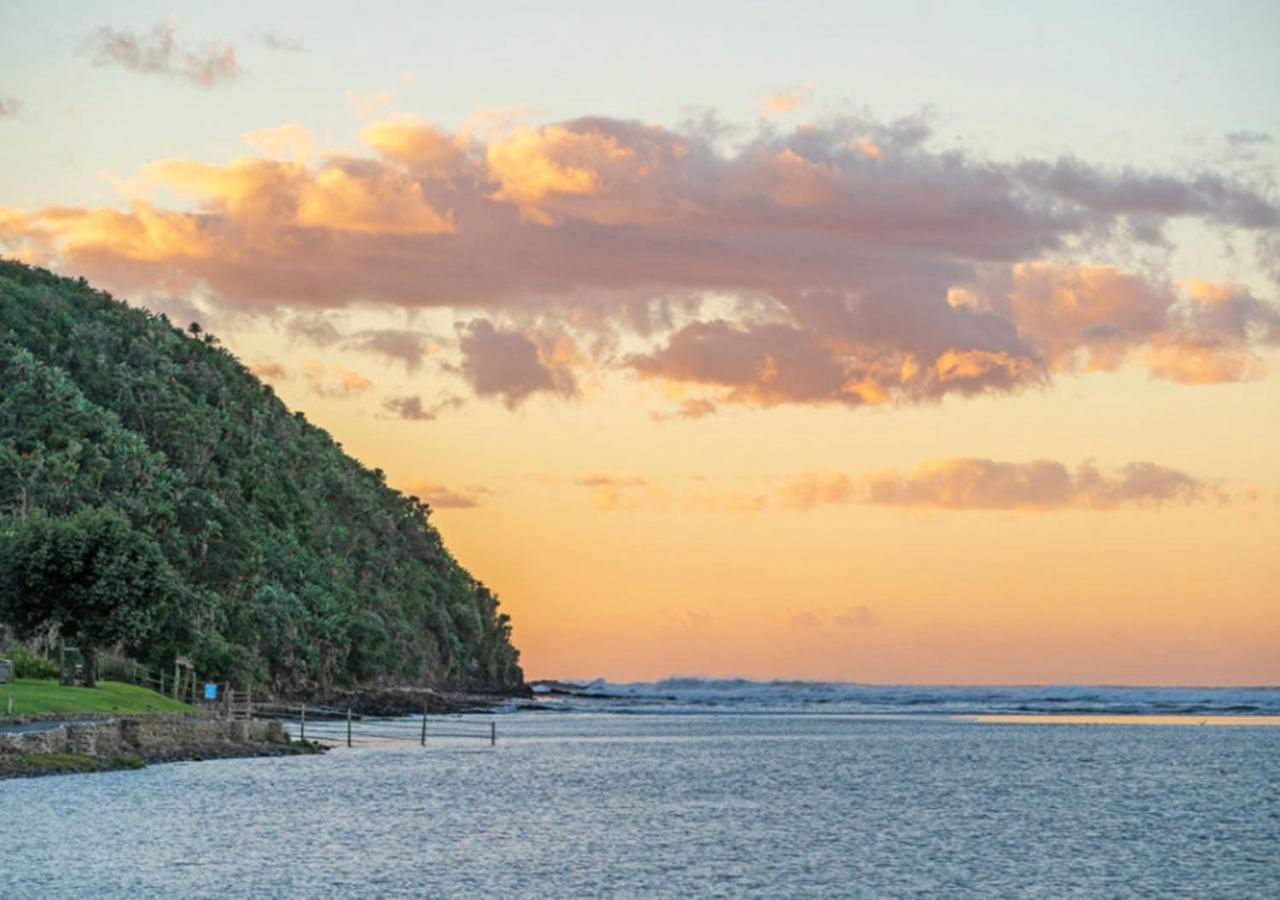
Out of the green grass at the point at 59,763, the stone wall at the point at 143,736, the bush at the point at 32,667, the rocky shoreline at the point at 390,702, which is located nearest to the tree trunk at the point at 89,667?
the bush at the point at 32,667

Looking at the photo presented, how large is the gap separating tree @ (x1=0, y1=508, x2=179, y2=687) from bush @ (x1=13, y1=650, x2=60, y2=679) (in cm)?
181

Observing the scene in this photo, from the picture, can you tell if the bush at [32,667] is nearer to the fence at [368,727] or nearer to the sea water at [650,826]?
the fence at [368,727]

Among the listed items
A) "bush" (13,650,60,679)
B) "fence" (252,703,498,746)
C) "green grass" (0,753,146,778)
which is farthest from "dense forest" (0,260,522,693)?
"green grass" (0,753,146,778)

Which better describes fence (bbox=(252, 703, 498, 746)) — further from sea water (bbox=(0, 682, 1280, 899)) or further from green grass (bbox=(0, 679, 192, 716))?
green grass (bbox=(0, 679, 192, 716))

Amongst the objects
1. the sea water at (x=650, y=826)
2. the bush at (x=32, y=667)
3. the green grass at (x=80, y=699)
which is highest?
the bush at (x=32, y=667)

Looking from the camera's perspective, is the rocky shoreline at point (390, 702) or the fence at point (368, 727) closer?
the fence at point (368, 727)

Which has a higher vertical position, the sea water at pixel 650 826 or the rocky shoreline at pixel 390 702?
the rocky shoreline at pixel 390 702

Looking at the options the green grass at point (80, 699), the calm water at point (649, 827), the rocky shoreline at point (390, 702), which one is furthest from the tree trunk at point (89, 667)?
the rocky shoreline at point (390, 702)

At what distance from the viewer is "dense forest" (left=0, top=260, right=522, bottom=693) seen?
346ft

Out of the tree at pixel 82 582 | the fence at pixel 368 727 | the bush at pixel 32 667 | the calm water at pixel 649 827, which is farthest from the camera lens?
the fence at pixel 368 727

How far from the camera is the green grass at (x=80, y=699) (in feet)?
209

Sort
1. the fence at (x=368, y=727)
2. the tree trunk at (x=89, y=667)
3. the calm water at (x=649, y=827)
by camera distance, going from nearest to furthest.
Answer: the calm water at (x=649, y=827) < the tree trunk at (x=89, y=667) < the fence at (x=368, y=727)

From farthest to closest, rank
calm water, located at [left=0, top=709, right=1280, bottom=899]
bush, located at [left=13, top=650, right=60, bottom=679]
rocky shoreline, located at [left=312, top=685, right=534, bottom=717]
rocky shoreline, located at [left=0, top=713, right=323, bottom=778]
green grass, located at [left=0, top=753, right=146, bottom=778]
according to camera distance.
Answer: rocky shoreline, located at [left=312, top=685, right=534, bottom=717], bush, located at [left=13, top=650, right=60, bottom=679], rocky shoreline, located at [left=0, top=713, right=323, bottom=778], green grass, located at [left=0, top=753, right=146, bottom=778], calm water, located at [left=0, top=709, right=1280, bottom=899]

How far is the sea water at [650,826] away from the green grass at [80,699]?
4605mm
